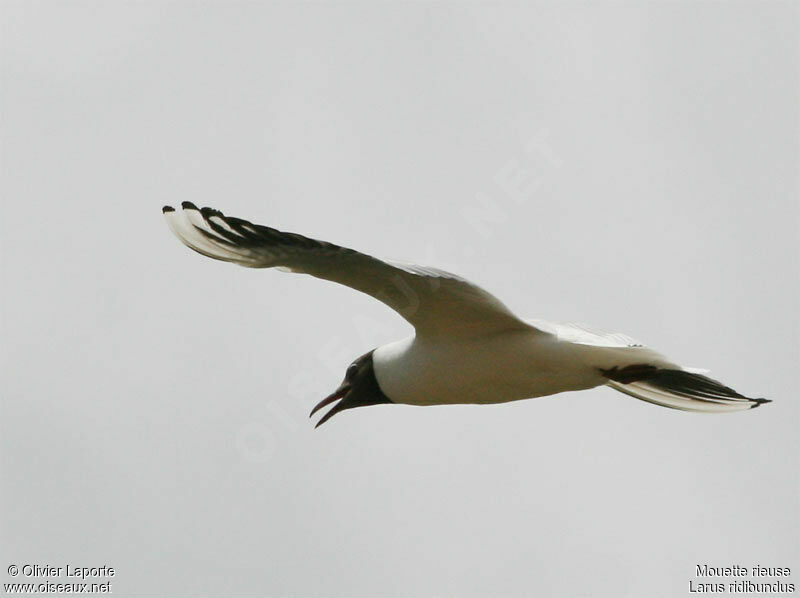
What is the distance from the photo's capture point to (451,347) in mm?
9406

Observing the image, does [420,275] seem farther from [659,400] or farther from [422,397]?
[659,400]

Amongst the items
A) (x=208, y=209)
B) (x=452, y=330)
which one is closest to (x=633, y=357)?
(x=452, y=330)

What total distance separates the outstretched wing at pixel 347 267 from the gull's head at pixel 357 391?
3.99 ft

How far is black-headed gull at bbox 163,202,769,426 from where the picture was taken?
28.2 feet

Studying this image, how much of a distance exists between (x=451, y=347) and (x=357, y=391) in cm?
121

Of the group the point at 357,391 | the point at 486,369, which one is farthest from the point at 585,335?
the point at 357,391

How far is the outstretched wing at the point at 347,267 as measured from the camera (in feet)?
27.7

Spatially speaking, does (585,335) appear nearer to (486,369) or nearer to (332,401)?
(486,369)

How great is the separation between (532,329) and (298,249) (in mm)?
1584

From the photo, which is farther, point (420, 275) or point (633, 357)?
point (633, 357)

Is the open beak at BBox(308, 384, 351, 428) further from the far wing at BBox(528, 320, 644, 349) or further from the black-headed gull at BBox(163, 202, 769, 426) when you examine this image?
the far wing at BBox(528, 320, 644, 349)

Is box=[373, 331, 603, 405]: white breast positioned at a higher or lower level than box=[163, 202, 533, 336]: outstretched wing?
lower

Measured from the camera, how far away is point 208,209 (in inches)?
339

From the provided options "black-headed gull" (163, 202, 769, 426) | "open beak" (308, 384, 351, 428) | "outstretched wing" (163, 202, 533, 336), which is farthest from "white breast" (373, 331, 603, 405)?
"open beak" (308, 384, 351, 428)
